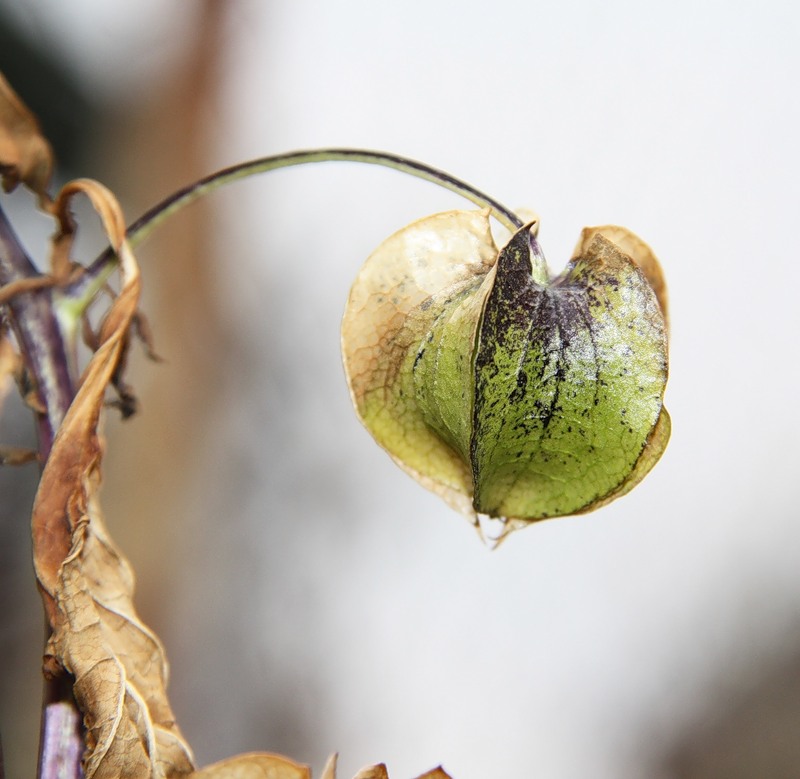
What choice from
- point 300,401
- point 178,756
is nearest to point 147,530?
point 300,401

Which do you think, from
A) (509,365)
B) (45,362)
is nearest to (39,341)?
(45,362)

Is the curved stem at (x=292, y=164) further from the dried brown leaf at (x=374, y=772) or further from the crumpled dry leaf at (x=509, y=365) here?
the dried brown leaf at (x=374, y=772)

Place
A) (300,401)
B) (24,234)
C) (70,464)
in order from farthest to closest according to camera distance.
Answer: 1. (300,401)
2. (24,234)
3. (70,464)

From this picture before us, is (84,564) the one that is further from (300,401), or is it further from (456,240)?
(300,401)

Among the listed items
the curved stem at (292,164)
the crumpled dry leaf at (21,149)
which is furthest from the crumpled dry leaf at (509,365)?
the crumpled dry leaf at (21,149)

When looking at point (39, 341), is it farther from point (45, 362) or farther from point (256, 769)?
point (256, 769)

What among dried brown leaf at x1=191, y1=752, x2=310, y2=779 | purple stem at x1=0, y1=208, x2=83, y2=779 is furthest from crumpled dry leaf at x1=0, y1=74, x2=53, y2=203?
dried brown leaf at x1=191, y1=752, x2=310, y2=779

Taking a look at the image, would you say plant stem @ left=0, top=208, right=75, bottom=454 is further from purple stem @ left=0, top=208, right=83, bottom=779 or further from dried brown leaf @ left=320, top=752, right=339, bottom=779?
dried brown leaf @ left=320, top=752, right=339, bottom=779
